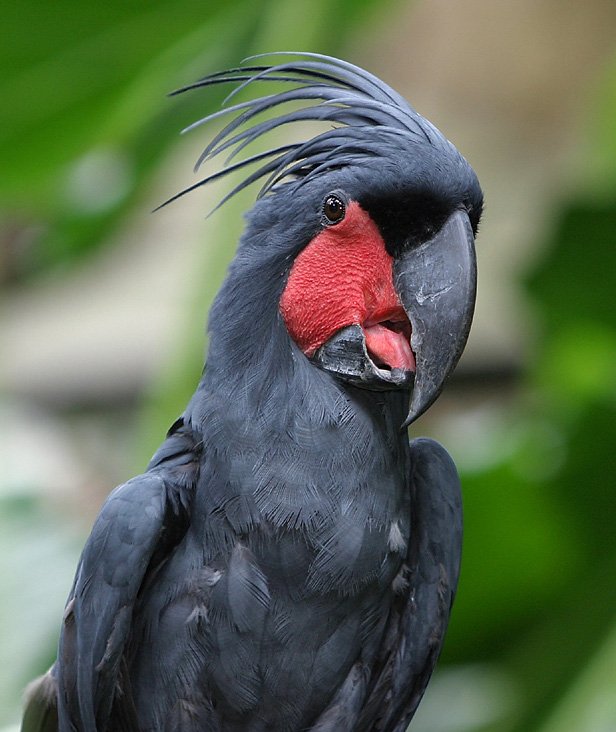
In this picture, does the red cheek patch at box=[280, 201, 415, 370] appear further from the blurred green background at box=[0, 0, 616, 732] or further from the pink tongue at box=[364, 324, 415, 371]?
the blurred green background at box=[0, 0, 616, 732]

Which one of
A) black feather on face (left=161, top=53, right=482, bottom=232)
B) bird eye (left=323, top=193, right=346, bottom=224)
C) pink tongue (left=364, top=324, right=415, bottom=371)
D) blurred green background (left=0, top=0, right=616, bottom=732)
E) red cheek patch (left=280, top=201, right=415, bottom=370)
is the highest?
black feather on face (left=161, top=53, right=482, bottom=232)

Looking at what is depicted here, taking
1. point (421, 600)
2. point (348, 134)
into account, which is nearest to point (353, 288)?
point (348, 134)

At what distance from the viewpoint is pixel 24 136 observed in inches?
108

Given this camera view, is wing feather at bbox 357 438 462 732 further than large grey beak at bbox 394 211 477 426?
Yes

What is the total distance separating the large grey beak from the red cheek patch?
0.11 ft

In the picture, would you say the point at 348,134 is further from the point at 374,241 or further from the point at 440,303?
the point at 440,303

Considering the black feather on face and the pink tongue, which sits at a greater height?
the black feather on face

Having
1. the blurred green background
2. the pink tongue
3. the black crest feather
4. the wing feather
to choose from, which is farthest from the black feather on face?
the blurred green background

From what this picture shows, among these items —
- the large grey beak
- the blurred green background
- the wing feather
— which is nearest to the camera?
the large grey beak

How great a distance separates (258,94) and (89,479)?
10.1 feet

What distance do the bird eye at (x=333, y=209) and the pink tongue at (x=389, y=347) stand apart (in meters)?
0.15

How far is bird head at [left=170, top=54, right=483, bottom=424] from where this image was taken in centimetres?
140

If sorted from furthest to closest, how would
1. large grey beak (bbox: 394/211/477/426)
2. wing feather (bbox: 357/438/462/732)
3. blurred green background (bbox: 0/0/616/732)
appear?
Answer: blurred green background (bbox: 0/0/616/732) → wing feather (bbox: 357/438/462/732) → large grey beak (bbox: 394/211/477/426)

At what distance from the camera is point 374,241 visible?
1.45 metres
